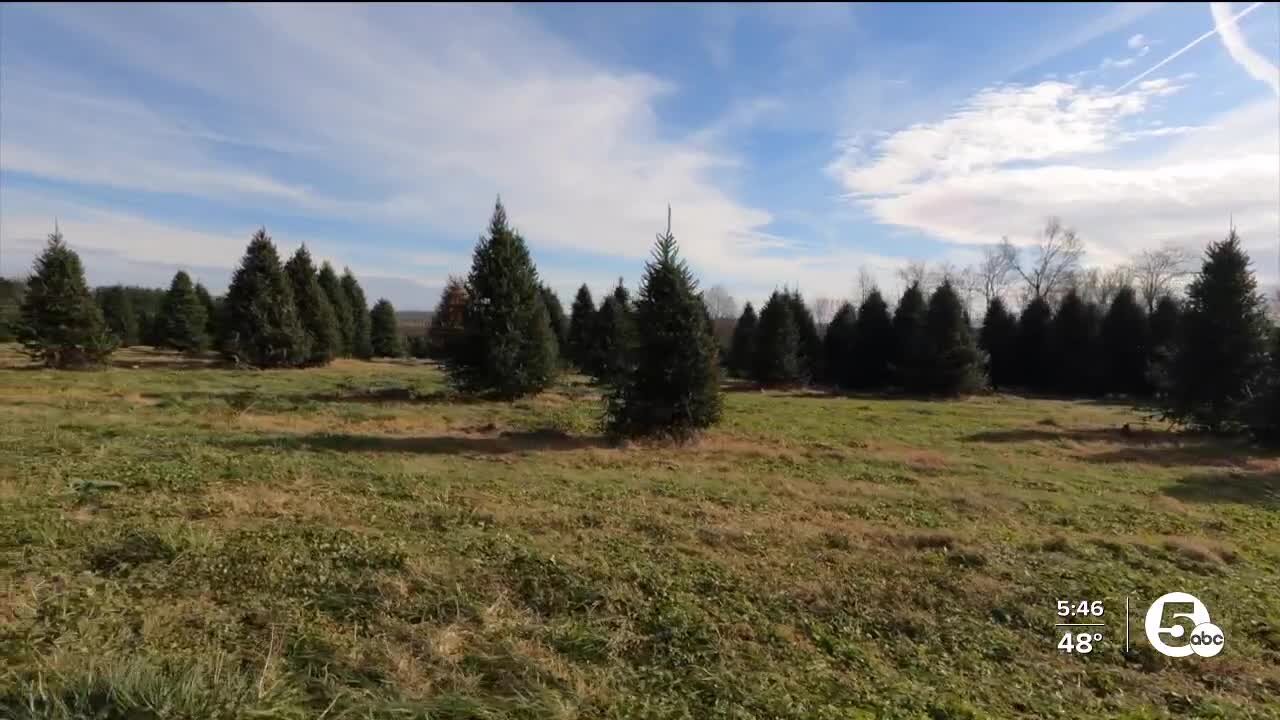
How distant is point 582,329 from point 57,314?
2441cm

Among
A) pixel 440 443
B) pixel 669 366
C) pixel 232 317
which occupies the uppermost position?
pixel 232 317

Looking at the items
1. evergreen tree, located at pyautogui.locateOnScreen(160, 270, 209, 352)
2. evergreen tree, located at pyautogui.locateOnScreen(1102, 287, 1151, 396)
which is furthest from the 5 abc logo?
evergreen tree, located at pyautogui.locateOnScreen(160, 270, 209, 352)

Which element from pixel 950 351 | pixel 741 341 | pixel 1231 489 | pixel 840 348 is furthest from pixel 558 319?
pixel 1231 489

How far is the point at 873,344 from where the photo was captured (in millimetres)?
38938

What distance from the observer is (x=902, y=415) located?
78.6 feet

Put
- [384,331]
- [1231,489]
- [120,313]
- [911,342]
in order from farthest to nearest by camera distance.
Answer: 1. [384,331]
2. [120,313]
3. [911,342]
4. [1231,489]

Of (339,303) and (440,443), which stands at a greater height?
(339,303)

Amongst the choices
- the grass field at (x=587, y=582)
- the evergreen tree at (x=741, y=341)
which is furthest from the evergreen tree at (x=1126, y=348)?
the grass field at (x=587, y=582)

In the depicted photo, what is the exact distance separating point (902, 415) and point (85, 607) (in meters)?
23.6

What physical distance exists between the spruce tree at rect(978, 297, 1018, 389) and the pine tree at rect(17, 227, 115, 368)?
154 feet

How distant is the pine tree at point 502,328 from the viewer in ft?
76.9

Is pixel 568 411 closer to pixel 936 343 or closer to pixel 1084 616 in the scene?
pixel 1084 616

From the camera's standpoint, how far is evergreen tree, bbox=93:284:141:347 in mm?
44719

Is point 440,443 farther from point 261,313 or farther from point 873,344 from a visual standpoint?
point 873,344
